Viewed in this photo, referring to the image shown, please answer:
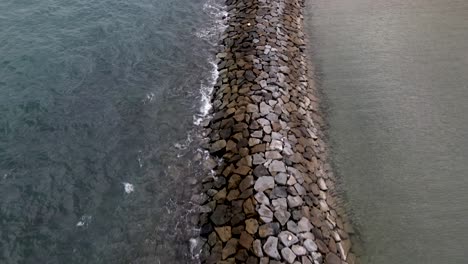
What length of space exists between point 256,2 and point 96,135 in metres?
11.0

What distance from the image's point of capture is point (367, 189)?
1243cm

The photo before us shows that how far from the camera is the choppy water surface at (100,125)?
1145 cm

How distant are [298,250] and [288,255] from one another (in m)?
0.33

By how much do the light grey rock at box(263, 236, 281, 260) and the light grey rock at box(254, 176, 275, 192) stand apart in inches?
65.3

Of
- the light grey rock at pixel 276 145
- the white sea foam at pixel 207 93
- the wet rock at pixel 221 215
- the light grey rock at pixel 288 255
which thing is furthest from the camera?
the white sea foam at pixel 207 93

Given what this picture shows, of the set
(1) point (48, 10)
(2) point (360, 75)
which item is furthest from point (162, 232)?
(1) point (48, 10)

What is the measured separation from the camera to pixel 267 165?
1230 centimetres

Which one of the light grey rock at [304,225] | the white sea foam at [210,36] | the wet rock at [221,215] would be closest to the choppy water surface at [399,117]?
the light grey rock at [304,225]

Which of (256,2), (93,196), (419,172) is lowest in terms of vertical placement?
(93,196)

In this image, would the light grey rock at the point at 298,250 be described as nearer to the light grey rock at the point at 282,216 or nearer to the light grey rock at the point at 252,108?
the light grey rock at the point at 282,216

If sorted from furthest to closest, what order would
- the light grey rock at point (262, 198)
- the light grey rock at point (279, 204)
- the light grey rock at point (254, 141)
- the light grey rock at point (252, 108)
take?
the light grey rock at point (252, 108) → the light grey rock at point (254, 141) → the light grey rock at point (262, 198) → the light grey rock at point (279, 204)

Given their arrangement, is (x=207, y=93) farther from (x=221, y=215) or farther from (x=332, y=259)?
(x=332, y=259)

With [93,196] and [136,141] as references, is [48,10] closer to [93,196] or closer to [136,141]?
[136,141]

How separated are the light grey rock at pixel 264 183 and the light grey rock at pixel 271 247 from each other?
1660 mm
